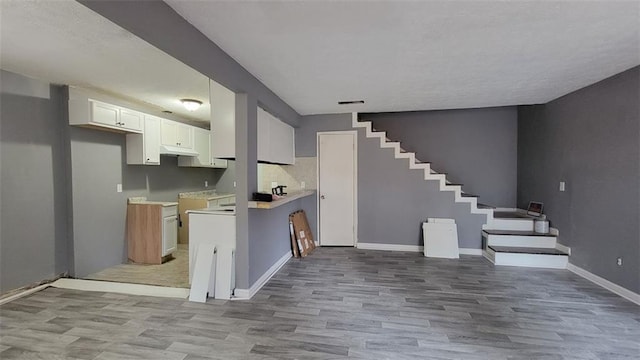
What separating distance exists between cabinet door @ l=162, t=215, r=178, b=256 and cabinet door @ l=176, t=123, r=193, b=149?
137cm


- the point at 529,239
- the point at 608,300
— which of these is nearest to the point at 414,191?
the point at 529,239

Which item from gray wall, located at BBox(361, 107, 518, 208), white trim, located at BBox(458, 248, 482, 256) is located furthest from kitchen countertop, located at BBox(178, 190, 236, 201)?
white trim, located at BBox(458, 248, 482, 256)

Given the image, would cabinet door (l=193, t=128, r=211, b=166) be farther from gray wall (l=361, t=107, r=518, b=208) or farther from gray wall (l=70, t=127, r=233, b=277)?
gray wall (l=361, t=107, r=518, b=208)

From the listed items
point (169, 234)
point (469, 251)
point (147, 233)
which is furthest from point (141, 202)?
point (469, 251)

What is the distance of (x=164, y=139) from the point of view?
16.0 feet

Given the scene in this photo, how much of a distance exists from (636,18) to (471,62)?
114 centimetres

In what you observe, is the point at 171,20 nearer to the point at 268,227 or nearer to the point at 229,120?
the point at 229,120

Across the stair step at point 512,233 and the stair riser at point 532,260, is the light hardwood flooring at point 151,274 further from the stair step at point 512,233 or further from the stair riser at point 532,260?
the stair step at point 512,233

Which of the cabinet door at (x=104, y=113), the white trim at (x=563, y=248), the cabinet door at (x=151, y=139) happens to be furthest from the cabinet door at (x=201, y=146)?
the white trim at (x=563, y=248)

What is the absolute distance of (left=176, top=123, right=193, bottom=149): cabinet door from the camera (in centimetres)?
518

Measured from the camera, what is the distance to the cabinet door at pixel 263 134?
3.78 m

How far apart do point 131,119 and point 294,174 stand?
2.75 meters

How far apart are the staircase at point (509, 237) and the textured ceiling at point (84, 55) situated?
315cm

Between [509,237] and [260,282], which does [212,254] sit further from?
[509,237]
